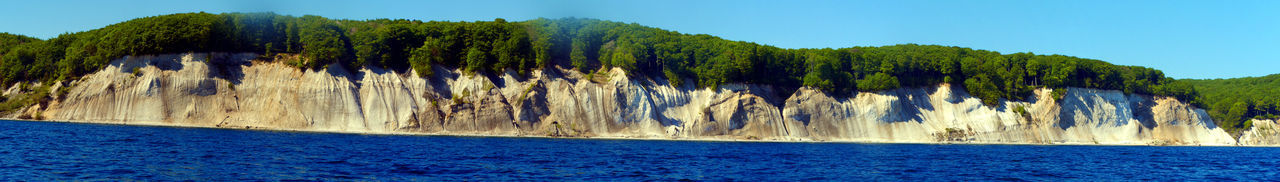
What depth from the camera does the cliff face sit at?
3187 inches

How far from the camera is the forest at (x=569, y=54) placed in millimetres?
84312

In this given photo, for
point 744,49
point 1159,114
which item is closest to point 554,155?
point 744,49

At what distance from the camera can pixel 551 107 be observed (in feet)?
286

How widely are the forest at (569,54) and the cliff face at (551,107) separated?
156cm

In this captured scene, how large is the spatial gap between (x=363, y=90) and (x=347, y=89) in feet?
5.61

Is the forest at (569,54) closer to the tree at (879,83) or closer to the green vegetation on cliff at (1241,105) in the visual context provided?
the tree at (879,83)

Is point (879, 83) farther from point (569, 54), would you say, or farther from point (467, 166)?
point (467, 166)

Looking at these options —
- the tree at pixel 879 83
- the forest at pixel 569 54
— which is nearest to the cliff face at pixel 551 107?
the tree at pixel 879 83

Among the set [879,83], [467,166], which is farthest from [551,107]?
[467,166]

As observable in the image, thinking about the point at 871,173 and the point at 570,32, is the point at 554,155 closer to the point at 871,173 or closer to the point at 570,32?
the point at 871,173

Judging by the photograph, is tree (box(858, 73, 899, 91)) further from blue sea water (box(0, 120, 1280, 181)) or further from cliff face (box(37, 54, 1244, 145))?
blue sea water (box(0, 120, 1280, 181))

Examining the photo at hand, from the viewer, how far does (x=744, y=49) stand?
9550 cm

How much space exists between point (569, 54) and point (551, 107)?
35.4 ft

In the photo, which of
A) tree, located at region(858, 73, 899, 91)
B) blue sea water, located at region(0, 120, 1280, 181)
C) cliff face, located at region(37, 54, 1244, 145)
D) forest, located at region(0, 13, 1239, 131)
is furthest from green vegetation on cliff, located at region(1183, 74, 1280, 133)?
blue sea water, located at region(0, 120, 1280, 181)
